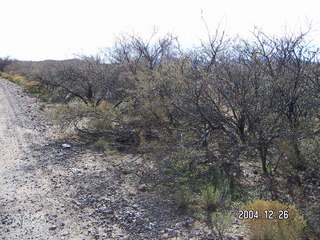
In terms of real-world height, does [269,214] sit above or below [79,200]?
above

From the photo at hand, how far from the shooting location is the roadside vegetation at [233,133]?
5391mm

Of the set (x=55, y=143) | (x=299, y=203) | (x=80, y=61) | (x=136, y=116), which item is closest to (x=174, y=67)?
(x=136, y=116)

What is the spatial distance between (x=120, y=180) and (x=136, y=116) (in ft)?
12.2

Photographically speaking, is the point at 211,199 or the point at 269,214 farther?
the point at 211,199

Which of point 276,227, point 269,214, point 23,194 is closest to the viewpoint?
point 276,227

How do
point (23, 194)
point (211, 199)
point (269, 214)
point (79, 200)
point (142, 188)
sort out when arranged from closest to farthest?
point (269, 214), point (211, 199), point (79, 200), point (23, 194), point (142, 188)

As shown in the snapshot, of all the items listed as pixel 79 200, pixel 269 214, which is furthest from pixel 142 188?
pixel 269 214

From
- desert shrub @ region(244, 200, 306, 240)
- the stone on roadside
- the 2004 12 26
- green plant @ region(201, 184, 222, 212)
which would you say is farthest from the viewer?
the stone on roadside

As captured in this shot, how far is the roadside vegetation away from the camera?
5.39 metres

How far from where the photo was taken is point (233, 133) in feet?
24.1

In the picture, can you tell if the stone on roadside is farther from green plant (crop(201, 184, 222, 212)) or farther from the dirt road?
green plant (crop(201, 184, 222, 212))

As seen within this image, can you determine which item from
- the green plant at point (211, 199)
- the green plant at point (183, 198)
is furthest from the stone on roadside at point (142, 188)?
the green plant at point (211, 199)

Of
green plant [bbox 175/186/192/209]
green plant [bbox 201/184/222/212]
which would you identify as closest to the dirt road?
green plant [bbox 175/186/192/209]

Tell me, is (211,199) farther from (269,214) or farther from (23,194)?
(23,194)
